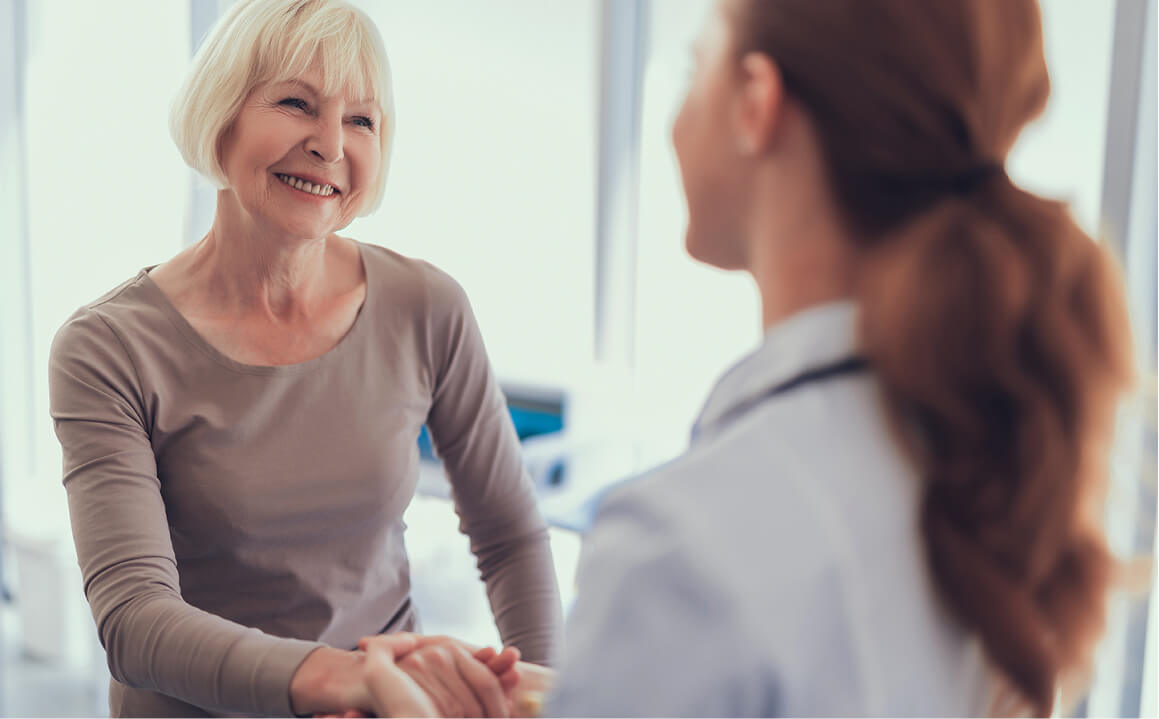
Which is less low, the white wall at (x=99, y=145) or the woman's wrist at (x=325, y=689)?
the white wall at (x=99, y=145)

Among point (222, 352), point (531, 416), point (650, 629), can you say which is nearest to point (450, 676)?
point (222, 352)

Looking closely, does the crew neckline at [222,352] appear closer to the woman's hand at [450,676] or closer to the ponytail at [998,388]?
the woman's hand at [450,676]

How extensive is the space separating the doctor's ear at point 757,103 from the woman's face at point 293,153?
2.31 ft

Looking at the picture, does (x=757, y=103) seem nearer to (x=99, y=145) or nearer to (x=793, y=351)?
(x=793, y=351)

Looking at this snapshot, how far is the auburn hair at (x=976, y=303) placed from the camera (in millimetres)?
537

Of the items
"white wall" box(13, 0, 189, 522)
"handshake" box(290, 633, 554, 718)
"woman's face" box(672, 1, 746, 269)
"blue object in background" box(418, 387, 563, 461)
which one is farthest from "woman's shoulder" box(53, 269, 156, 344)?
"white wall" box(13, 0, 189, 522)

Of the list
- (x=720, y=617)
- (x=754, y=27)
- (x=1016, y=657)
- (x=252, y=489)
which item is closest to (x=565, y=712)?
(x=720, y=617)

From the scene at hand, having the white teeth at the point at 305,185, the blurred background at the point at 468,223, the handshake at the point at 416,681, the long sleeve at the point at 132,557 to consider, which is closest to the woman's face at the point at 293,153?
the white teeth at the point at 305,185

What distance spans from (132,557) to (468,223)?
176 cm

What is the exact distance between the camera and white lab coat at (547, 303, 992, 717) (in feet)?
1.60

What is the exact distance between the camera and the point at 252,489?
1.16 meters

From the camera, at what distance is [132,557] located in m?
1.04

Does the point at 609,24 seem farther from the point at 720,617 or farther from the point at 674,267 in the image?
the point at 720,617

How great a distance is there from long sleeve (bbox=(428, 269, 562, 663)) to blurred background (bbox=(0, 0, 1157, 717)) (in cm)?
82
